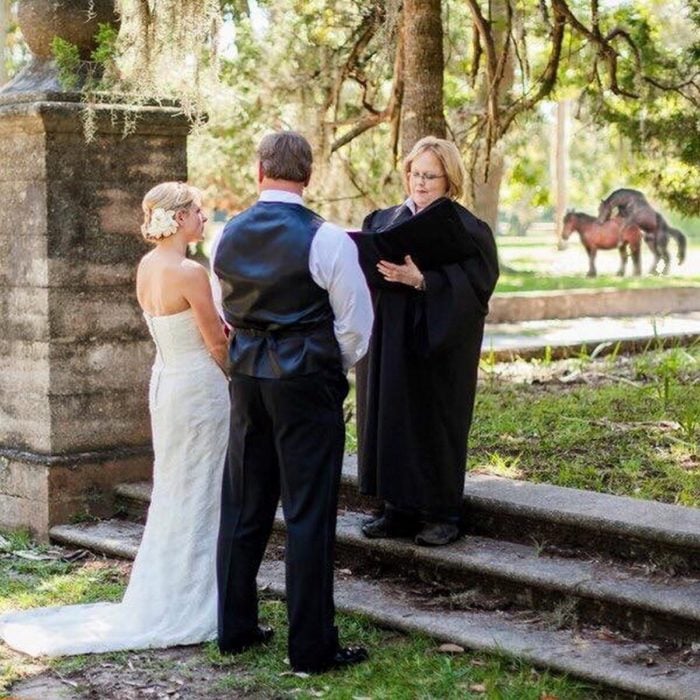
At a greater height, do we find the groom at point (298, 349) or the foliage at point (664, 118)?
the foliage at point (664, 118)

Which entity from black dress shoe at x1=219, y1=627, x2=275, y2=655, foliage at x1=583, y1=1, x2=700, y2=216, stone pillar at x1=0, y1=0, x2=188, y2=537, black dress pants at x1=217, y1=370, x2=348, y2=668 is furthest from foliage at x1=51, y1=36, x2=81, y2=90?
foliage at x1=583, y1=1, x2=700, y2=216

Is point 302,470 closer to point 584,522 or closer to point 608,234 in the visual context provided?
point 584,522

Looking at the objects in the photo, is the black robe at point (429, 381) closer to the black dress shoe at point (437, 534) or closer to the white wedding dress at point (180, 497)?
the black dress shoe at point (437, 534)

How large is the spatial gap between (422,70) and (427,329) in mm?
2884

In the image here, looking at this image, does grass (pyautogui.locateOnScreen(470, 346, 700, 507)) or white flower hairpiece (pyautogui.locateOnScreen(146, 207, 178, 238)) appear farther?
grass (pyautogui.locateOnScreen(470, 346, 700, 507))

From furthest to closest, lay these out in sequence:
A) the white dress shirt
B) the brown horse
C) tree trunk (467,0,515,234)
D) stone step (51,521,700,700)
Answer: the brown horse, tree trunk (467,0,515,234), the white dress shirt, stone step (51,521,700,700)

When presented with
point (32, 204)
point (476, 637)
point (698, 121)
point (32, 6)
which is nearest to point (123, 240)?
point (32, 204)

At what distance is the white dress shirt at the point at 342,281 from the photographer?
205 inches

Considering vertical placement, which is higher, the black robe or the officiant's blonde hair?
the officiant's blonde hair

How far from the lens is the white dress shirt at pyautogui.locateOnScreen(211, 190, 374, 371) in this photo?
5215mm

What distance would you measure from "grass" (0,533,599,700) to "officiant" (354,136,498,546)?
0.68 m

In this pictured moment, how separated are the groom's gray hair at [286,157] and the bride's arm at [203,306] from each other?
0.84 m

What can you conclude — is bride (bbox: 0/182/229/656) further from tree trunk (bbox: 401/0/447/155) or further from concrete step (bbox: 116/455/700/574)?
tree trunk (bbox: 401/0/447/155)

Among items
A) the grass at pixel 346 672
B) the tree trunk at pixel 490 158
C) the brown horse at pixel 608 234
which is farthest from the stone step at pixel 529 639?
the brown horse at pixel 608 234
